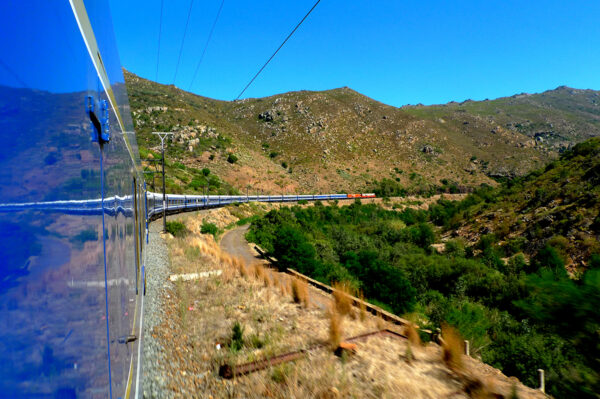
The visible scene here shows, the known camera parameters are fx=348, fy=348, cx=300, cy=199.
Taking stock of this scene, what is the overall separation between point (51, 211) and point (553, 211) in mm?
35217

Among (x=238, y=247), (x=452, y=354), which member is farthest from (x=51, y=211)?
(x=238, y=247)

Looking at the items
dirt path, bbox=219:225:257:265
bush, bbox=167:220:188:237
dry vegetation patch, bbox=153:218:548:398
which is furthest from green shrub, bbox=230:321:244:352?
bush, bbox=167:220:188:237

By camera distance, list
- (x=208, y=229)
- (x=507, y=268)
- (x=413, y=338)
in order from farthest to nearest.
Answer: (x=208, y=229)
(x=507, y=268)
(x=413, y=338)

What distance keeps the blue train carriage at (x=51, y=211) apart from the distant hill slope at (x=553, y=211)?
89.9 ft

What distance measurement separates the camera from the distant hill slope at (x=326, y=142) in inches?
3054

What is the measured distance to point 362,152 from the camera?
9269 cm

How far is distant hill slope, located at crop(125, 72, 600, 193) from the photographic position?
77.6 m

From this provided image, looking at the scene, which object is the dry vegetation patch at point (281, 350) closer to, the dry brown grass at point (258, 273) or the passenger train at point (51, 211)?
the dry brown grass at point (258, 273)

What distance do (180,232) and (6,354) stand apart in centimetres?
2838

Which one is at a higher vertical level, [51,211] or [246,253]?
[51,211]

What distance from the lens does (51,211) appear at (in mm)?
1079

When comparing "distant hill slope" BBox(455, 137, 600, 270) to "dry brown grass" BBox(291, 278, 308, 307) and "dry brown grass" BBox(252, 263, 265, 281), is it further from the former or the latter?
"dry brown grass" BBox(252, 263, 265, 281)

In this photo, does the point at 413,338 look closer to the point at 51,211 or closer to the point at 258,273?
the point at 258,273

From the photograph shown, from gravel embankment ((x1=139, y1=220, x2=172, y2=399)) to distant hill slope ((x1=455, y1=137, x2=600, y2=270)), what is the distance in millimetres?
24599
